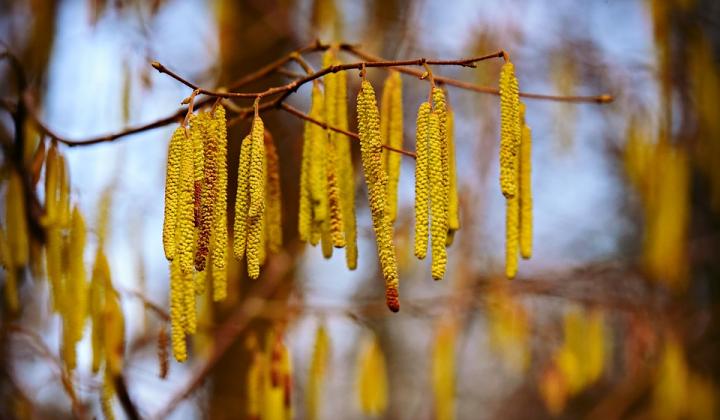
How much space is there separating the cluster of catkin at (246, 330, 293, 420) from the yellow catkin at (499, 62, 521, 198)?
1.82 feet

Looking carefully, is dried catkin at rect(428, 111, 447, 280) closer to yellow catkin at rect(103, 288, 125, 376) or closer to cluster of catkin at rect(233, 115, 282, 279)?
cluster of catkin at rect(233, 115, 282, 279)

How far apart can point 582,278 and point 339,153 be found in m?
1.73

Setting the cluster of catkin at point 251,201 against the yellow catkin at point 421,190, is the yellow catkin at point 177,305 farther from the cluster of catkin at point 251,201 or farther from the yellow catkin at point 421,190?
the yellow catkin at point 421,190

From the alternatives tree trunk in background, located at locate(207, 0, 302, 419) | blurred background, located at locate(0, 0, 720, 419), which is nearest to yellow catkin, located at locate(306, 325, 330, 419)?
Result: blurred background, located at locate(0, 0, 720, 419)

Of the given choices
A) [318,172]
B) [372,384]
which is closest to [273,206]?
[318,172]

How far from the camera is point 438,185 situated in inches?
31.6

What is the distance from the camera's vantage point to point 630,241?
567 cm

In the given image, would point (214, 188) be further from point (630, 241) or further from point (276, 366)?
point (630, 241)

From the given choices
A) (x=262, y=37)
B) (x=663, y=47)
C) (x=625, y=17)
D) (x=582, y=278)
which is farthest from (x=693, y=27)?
(x=625, y=17)

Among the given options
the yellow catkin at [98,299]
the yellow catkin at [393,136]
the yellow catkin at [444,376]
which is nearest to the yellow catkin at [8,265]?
the yellow catkin at [98,299]

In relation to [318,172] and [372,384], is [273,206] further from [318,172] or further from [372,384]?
[372,384]

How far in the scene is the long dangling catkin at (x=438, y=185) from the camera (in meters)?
0.79

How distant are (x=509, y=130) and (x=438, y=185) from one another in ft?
0.42

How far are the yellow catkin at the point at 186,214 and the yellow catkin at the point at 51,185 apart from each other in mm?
440
